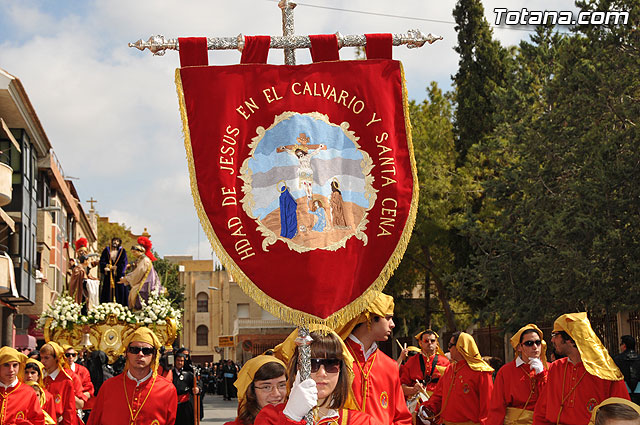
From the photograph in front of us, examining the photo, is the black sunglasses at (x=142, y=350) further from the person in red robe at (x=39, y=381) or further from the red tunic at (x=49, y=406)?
the red tunic at (x=49, y=406)

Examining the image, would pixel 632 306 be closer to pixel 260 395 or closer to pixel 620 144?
pixel 620 144

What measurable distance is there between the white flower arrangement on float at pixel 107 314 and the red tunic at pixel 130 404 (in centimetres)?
816

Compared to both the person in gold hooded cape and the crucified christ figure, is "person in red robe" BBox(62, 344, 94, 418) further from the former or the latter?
the person in gold hooded cape

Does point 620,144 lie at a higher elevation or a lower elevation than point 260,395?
higher

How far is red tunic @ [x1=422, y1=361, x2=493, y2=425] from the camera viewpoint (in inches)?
410

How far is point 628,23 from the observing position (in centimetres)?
2233

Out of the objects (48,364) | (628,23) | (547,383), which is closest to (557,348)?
(547,383)

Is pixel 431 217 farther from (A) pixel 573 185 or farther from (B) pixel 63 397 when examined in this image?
(B) pixel 63 397

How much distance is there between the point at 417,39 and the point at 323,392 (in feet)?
7.54

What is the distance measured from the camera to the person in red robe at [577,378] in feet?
27.9

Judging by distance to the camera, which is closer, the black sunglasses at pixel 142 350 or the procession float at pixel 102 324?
the black sunglasses at pixel 142 350

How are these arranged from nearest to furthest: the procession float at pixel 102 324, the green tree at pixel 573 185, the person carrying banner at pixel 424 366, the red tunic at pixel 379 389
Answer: the red tunic at pixel 379 389
the person carrying banner at pixel 424 366
the procession float at pixel 102 324
the green tree at pixel 573 185

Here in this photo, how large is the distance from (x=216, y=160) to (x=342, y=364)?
1.50 meters

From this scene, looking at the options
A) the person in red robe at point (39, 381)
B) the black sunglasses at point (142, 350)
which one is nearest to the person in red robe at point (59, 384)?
the person in red robe at point (39, 381)
